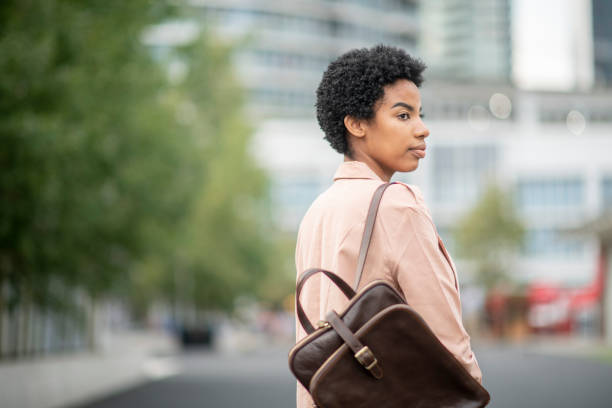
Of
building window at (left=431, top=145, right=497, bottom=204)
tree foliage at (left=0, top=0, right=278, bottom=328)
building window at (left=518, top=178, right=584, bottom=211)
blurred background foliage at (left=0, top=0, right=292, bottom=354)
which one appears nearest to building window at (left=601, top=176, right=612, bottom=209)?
building window at (left=518, top=178, right=584, bottom=211)

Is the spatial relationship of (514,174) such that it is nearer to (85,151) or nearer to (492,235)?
(492,235)

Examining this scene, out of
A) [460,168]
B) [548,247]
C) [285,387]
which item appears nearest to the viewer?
[285,387]

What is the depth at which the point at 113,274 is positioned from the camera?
1180cm

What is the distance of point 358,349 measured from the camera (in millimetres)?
2045

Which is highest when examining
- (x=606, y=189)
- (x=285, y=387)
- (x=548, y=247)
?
(x=606, y=189)

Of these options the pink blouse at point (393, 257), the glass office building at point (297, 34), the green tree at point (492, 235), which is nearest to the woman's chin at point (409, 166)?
the pink blouse at point (393, 257)

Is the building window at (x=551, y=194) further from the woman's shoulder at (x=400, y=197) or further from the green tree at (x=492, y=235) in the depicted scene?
the woman's shoulder at (x=400, y=197)

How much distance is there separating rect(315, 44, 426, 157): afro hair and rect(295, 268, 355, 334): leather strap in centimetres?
43

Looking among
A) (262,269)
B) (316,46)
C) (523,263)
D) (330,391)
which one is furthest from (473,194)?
(330,391)

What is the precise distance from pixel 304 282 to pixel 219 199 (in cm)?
3329

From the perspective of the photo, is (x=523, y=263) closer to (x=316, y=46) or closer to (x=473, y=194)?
(x=473, y=194)

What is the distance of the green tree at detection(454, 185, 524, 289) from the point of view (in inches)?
2034

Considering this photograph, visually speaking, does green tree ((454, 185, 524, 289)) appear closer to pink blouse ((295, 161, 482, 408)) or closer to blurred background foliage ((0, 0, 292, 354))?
blurred background foliage ((0, 0, 292, 354))

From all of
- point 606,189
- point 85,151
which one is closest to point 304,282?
point 85,151
